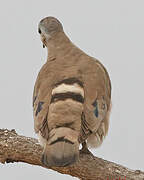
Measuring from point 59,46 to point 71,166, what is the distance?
4.95 feet

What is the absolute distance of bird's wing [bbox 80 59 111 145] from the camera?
4.80 metres

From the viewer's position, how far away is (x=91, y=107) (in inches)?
193

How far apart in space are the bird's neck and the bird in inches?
0.5

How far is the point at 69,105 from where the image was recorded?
4.78 m

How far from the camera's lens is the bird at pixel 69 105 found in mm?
4516

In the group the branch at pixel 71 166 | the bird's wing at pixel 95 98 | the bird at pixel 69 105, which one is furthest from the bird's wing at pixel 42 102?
the branch at pixel 71 166

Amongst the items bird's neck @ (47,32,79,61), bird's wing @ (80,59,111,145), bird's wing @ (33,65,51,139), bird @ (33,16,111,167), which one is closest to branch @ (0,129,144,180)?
bird @ (33,16,111,167)

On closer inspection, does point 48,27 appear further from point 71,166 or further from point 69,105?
point 71,166

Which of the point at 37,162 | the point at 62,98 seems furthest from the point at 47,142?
the point at 37,162

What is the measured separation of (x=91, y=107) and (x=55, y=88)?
42 cm

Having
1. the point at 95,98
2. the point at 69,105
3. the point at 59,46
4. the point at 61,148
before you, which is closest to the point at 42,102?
the point at 69,105

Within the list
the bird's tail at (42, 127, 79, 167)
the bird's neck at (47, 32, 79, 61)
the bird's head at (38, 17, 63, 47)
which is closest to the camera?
the bird's tail at (42, 127, 79, 167)

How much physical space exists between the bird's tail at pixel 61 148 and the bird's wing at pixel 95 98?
0.16 meters

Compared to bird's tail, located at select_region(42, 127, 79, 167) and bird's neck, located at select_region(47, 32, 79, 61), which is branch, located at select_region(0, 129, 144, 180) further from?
bird's neck, located at select_region(47, 32, 79, 61)
